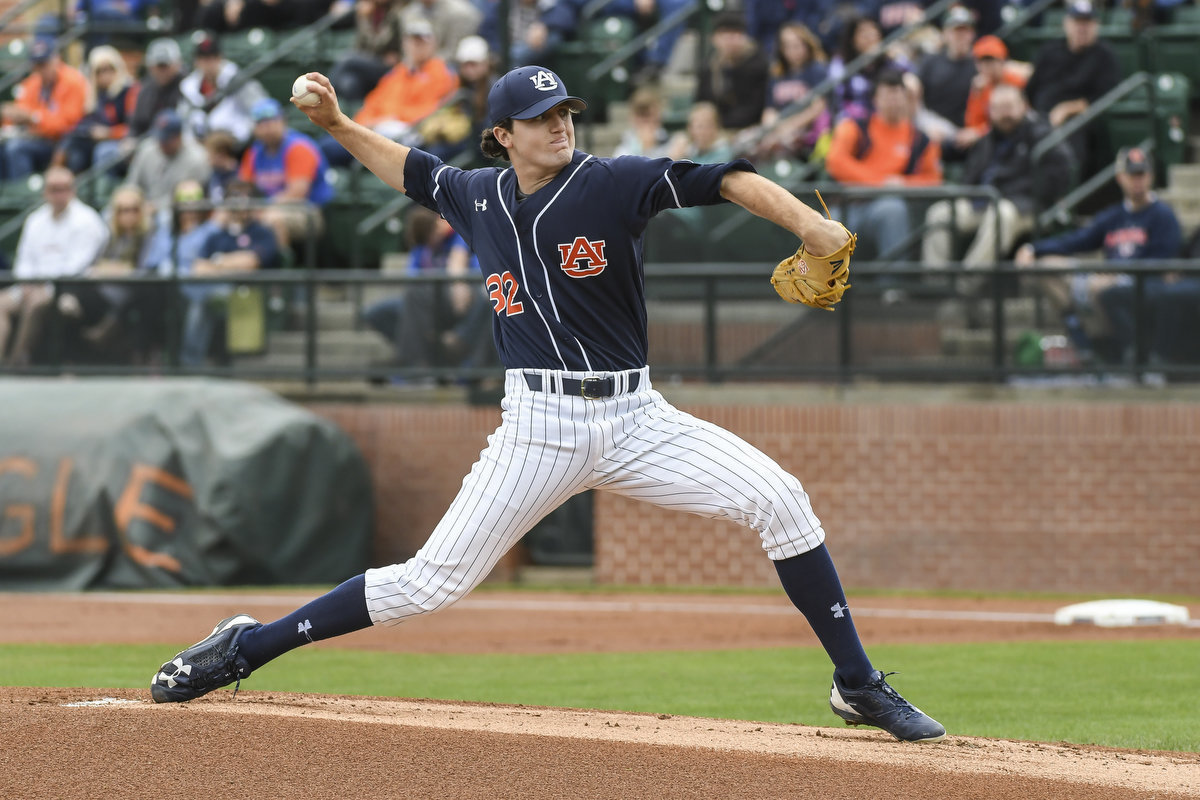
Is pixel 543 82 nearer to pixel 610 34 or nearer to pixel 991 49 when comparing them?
pixel 991 49

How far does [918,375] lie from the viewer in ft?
42.3

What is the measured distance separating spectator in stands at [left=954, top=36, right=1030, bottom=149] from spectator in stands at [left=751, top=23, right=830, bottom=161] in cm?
120

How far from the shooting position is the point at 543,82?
5.51 metres

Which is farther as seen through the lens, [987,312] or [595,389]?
[987,312]

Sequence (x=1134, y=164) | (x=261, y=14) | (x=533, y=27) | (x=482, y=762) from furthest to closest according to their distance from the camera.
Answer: (x=261, y=14) → (x=533, y=27) → (x=1134, y=164) → (x=482, y=762)

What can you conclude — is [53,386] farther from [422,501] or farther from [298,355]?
[422,501]

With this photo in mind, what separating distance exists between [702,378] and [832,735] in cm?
746

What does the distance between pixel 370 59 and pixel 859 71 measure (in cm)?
527

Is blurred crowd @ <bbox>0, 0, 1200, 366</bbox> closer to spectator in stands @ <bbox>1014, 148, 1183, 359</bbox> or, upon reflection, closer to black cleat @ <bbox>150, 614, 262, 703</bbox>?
spectator in stands @ <bbox>1014, 148, 1183, 359</bbox>

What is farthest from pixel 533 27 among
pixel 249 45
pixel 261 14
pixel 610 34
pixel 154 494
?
pixel 154 494

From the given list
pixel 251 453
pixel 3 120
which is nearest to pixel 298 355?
pixel 251 453

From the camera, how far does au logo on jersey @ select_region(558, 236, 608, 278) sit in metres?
5.46

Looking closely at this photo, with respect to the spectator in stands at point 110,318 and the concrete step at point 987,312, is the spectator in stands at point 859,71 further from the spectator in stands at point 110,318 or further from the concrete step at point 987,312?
the spectator in stands at point 110,318

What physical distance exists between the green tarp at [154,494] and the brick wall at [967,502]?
169cm
